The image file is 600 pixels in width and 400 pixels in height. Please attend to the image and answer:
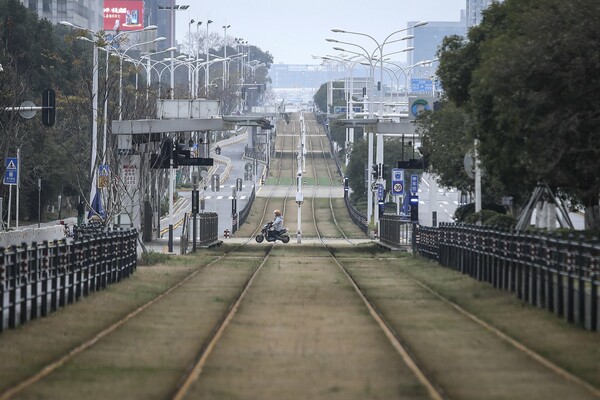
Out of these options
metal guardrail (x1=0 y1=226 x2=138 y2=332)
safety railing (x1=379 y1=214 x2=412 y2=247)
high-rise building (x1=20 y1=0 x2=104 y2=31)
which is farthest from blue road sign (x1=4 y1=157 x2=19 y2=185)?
high-rise building (x1=20 y1=0 x2=104 y2=31)

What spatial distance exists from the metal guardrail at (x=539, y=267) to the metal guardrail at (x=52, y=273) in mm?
8383

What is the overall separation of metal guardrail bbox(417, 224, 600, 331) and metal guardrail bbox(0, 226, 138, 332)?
838 centimetres

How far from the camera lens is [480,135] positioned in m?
35.4

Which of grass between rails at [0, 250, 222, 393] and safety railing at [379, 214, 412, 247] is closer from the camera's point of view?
grass between rails at [0, 250, 222, 393]

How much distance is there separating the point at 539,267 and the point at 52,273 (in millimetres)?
8431

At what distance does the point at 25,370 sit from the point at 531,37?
16.9 metres

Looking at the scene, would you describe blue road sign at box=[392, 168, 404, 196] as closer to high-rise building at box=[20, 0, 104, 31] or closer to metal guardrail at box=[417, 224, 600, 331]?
metal guardrail at box=[417, 224, 600, 331]

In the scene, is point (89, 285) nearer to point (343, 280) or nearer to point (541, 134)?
point (343, 280)

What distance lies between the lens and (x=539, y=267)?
24.7 metres

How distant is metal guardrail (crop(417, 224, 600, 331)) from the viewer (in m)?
20.9

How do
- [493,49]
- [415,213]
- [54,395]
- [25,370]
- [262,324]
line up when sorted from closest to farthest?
[54,395]
[25,370]
[262,324]
[493,49]
[415,213]

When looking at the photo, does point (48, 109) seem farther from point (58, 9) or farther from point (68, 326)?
point (58, 9)

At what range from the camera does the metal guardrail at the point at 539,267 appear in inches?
821

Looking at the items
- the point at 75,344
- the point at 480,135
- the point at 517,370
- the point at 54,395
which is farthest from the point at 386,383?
the point at 480,135
